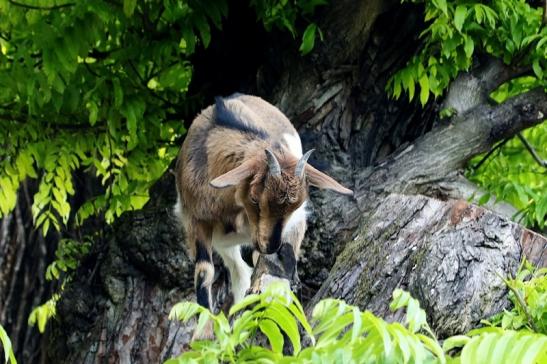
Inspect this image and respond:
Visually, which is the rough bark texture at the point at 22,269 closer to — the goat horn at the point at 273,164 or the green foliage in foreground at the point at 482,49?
the green foliage in foreground at the point at 482,49

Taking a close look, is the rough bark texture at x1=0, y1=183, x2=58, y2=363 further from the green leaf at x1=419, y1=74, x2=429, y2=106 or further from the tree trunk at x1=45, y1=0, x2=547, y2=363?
the green leaf at x1=419, y1=74, x2=429, y2=106

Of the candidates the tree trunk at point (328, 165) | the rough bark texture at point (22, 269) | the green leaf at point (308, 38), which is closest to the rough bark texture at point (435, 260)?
the tree trunk at point (328, 165)

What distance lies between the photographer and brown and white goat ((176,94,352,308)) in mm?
6121

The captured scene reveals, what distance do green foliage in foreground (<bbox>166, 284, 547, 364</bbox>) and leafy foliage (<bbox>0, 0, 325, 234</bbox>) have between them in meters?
4.17

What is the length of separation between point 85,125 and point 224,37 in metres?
1.36

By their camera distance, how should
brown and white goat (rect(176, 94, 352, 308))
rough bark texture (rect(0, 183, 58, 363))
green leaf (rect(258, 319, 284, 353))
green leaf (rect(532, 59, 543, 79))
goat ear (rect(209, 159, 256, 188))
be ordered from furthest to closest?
rough bark texture (rect(0, 183, 58, 363)), green leaf (rect(532, 59, 543, 79)), brown and white goat (rect(176, 94, 352, 308)), goat ear (rect(209, 159, 256, 188)), green leaf (rect(258, 319, 284, 353))

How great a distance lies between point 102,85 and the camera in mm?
8078

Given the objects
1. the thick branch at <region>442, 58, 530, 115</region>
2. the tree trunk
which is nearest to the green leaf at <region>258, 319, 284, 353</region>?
the tree trunk

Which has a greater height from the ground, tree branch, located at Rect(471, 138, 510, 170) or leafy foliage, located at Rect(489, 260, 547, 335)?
leafy foliage, located at Rect(489, 260, 547, 335)

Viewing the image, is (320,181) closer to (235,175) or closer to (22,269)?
(235,175)

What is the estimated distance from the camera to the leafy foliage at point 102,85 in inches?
300

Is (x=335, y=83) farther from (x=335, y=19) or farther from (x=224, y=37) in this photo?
(x=224, y=37)

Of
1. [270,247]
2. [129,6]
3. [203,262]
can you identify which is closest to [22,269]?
[129,6]

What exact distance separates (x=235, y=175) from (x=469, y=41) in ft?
7.52
